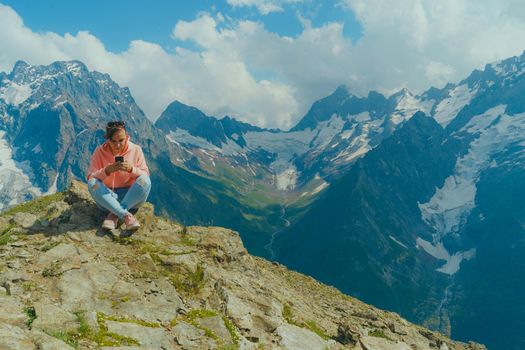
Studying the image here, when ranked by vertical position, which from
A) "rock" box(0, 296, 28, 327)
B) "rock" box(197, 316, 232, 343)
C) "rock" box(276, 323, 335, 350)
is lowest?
"rock" box(0, 296, 28, 327)

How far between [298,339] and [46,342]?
8.63m

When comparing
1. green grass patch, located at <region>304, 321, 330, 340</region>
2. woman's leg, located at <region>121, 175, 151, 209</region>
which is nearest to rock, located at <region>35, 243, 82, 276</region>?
woman's leg, located at <region>121, 175, 151, 209</region>

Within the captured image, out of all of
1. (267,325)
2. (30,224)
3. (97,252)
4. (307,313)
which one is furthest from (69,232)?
(307,313)

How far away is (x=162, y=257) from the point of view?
17.8 m

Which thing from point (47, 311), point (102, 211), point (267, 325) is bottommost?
point (47, 311)

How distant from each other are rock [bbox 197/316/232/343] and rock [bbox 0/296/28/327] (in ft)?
17.3

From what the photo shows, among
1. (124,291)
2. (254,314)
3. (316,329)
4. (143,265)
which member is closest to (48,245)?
(143,265)

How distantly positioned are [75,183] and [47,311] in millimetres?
13327

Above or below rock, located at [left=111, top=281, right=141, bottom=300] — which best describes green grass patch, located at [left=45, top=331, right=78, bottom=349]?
below

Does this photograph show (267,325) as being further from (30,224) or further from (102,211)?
(30,224)

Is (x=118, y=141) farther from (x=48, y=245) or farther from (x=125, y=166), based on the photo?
(x=48, y=245)

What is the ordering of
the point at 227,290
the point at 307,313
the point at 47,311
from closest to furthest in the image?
the point at 47,311 < the point at 227,290 < the point at 307,313

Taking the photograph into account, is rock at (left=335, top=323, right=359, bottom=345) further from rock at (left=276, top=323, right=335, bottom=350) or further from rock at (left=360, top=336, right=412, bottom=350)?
rock at (left=276, top=323, right=335, bottom=350)

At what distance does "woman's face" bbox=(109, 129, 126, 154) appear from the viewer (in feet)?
61.7
